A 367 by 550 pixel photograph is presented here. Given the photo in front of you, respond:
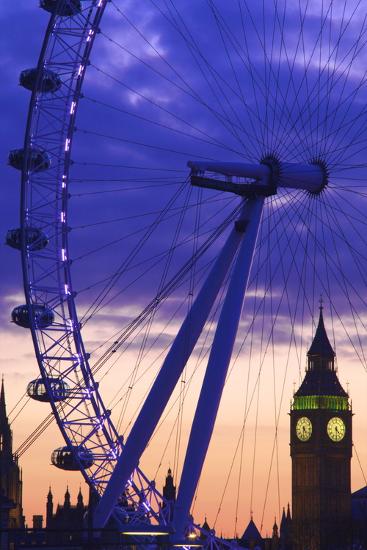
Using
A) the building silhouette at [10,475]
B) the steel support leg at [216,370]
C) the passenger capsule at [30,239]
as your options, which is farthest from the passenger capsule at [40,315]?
the building silhouette at [10,475]

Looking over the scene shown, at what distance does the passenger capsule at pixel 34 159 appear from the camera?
67.8m

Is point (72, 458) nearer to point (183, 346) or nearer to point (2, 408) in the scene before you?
point (183, 346)

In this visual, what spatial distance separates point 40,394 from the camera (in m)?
70.6

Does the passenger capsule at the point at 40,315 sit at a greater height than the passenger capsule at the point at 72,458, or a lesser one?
greater

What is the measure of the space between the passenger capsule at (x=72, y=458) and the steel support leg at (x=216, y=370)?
1018 centimetres

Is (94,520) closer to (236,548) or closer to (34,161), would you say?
(236,548)

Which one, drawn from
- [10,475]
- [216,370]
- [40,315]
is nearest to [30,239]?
[40,315]

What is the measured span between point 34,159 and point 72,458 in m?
11.9

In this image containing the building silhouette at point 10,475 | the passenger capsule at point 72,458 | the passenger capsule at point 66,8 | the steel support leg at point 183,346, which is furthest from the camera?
the building silhouette at point 10,475

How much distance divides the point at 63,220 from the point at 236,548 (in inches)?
550

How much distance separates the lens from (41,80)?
6688 cm

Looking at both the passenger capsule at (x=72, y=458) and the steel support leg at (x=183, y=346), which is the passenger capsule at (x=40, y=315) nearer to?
the passenger capsule at (x=72, y=458)

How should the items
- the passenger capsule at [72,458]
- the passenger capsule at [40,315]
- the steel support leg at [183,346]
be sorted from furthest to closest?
the passenger capsule at [72,458], the passenger capsule at [40,315], the steel support leg at [183,346]

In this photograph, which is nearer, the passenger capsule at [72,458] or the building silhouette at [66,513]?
the passenger capsule at [72,458]
